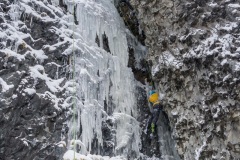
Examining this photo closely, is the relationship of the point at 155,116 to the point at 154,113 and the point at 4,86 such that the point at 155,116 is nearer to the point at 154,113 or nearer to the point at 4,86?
the point at 154,113

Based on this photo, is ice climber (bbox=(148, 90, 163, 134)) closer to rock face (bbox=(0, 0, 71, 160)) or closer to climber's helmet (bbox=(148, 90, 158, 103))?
climber's helmet (bbox=(148, 90, 158, 103))

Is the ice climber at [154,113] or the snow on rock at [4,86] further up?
the snow on rock at [4,86]

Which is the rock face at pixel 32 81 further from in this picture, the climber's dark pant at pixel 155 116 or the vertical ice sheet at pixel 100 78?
→ the climber's dark pant at pixel 155 116

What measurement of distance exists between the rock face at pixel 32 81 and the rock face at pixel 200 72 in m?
1.89

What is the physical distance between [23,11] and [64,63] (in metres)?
1.25

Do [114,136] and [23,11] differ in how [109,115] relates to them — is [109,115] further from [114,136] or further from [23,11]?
[23,11]

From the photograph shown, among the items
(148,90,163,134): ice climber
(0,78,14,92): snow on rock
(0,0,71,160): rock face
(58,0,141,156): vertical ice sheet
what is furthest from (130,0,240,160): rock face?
(0,78,14,92): snow on rock

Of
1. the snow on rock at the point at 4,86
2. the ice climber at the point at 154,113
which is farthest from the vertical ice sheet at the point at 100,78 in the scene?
the snow on rock at the point at 4,86

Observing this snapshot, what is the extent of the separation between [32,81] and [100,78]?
1.41 m

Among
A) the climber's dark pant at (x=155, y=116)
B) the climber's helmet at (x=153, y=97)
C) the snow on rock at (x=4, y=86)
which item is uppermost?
the snow on rock at (x=4, y=86)

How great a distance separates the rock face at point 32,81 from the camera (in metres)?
5.59

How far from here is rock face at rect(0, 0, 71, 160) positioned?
5590 millimetres

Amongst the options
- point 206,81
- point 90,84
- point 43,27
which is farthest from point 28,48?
point 206,81

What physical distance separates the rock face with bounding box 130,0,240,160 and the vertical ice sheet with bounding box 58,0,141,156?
2.65 feet
